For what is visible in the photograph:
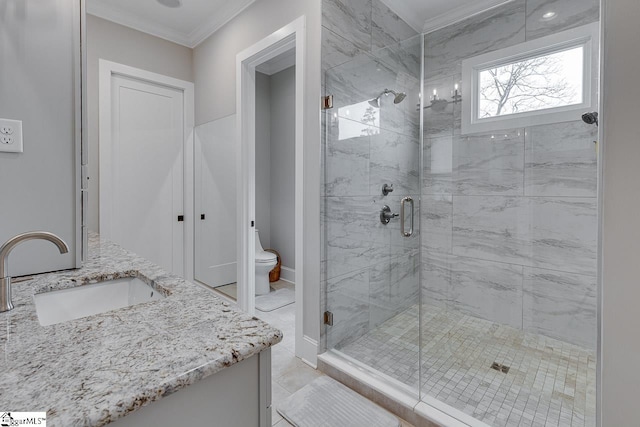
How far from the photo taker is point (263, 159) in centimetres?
405

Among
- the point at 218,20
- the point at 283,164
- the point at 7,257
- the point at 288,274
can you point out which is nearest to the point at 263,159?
the point at 283,164

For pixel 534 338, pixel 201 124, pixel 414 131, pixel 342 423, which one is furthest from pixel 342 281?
pixel 201 124

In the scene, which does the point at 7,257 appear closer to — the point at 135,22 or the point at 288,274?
the point at 135,22

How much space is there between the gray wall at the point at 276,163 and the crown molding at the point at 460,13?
1.67 meters

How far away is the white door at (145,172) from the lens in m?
2.90

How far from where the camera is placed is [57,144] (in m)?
1.20

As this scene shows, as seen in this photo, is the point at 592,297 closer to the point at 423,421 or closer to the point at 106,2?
the point at 423,421

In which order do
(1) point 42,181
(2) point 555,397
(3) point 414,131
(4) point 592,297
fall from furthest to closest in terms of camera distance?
(3) point 414,131
(4) point 592,297
(2) point 555,397
(1) point 42,181

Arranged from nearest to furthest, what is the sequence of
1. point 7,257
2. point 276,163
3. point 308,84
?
point 7,257 < point 308,84 < point 276,163

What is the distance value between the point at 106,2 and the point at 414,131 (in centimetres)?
286

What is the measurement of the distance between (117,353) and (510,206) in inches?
101

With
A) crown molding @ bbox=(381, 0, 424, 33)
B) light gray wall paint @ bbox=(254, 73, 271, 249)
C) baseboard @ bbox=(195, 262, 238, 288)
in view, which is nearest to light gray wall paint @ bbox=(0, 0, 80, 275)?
baseboard @ bbox=(195, 262, 238, 288)

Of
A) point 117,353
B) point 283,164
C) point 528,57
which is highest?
point 528,57

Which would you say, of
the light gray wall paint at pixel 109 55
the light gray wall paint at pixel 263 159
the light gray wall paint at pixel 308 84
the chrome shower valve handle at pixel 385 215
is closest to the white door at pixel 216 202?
the light gray wall paint at pixel 308 84
